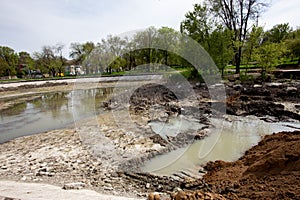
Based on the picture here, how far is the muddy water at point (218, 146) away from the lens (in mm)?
5293

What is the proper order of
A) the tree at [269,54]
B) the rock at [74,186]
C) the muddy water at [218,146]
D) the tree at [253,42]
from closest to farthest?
the rock at [74,186] → the muddy water at [218,146] → the tree at [269,54] → the tree at [253,42]

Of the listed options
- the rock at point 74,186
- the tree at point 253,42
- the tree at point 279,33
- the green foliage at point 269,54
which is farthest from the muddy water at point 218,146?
the tree at point 279,33

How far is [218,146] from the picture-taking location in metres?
6.50

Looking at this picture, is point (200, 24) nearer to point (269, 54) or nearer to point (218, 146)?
point (269, 54)

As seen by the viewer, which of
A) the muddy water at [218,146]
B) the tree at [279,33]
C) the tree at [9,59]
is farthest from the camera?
the tree at [9,59]

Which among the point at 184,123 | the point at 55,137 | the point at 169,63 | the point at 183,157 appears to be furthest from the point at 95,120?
the point at 169,63

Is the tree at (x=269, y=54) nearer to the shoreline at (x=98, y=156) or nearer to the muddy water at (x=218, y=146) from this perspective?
the shoreline at (x=98, y=156)

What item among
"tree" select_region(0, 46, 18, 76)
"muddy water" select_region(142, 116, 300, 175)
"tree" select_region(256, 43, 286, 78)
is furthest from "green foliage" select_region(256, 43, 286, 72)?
"tree" select_region(0, 46, 18, 76)

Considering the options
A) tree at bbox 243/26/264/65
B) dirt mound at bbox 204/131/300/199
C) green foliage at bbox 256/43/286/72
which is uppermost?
tree at bbox 243/26/264/65

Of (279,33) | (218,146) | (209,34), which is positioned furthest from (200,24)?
(279,33)

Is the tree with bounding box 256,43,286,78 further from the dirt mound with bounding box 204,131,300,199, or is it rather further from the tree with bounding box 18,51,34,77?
the tree with bounding box 18,51,34,77

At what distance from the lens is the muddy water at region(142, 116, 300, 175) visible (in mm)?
5293

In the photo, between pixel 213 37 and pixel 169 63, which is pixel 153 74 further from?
pixel 213 37

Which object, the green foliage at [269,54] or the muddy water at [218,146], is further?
the green foliage at [269,54]
